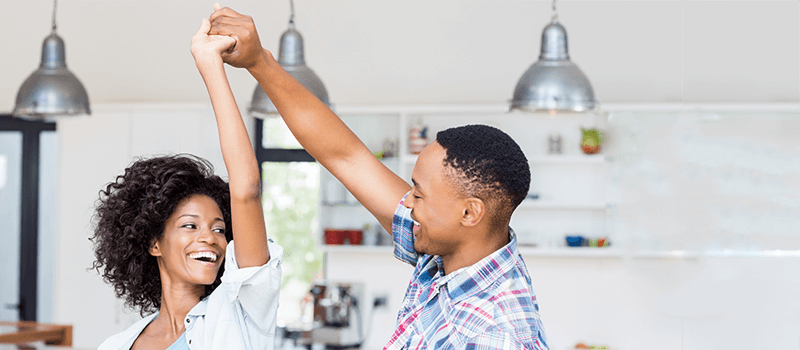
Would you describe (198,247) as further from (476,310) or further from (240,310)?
(476,310)

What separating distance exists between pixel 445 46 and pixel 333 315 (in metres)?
1.79

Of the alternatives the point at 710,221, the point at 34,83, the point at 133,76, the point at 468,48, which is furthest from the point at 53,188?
the point at 710,221

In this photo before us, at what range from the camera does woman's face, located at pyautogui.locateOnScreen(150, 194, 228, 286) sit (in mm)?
1559

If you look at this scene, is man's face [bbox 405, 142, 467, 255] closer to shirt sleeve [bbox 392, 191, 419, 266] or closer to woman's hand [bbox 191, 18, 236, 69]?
shirt sleeve [bbox 392, 191, 419, 266]

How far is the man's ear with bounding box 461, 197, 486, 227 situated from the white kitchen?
3.45 metres

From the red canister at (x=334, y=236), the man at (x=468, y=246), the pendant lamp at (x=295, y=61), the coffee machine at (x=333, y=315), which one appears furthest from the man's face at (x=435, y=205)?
the red canister at (x=334, y=236)

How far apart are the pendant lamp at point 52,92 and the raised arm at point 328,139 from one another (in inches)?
76.9

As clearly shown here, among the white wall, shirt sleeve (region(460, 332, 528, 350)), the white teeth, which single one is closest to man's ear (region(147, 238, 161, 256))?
the white teeth

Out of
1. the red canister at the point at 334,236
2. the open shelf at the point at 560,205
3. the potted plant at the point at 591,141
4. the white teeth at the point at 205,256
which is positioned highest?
the potted plant at the point at 591,141

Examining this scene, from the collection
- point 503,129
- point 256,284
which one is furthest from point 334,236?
point 256,284

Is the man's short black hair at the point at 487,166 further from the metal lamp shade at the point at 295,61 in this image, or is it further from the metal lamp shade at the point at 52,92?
the metal lamp shade at the point at 52,92

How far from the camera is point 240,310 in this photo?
1434 mm

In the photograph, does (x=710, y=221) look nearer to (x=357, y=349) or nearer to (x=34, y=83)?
(x=357, y=349)

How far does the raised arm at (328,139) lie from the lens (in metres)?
1.32
